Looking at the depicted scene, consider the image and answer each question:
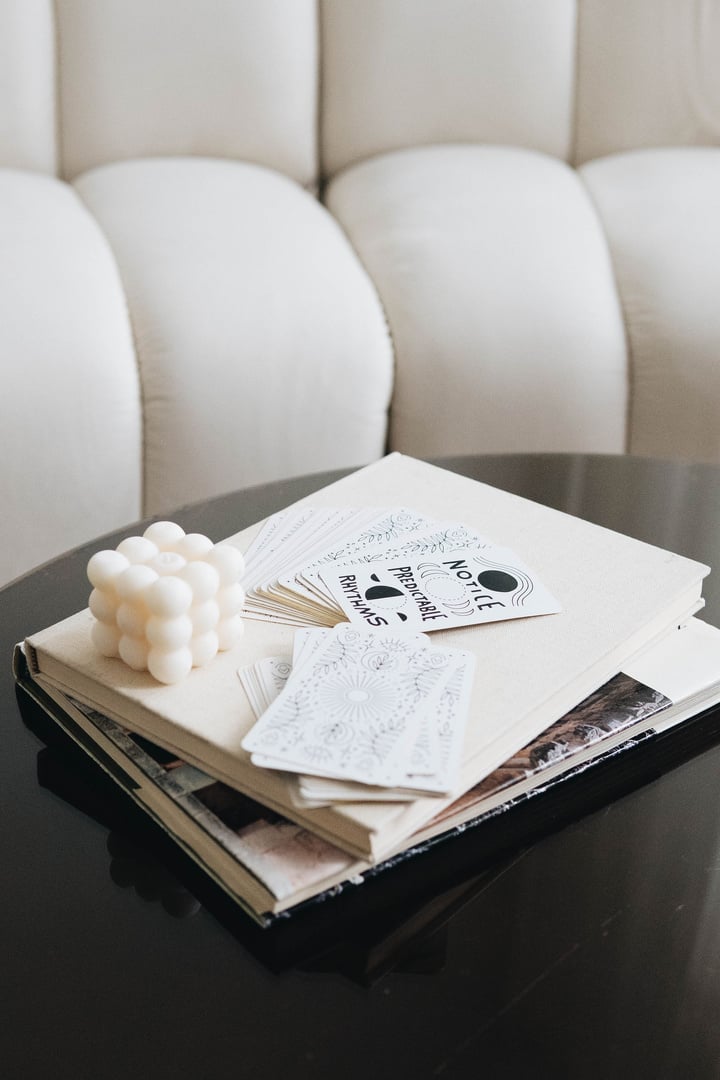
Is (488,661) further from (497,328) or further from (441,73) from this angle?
(441,73)

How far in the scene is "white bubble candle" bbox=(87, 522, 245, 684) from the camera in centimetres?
58

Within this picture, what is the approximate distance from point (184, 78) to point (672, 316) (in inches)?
34.9

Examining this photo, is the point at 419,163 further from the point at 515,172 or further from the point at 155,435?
the point at 155,435

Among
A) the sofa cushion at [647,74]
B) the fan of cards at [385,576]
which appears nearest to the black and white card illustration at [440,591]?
the fan of cards at [385,576]

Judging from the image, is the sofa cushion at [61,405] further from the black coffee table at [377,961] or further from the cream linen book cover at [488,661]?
the black coffee table at [377,961]

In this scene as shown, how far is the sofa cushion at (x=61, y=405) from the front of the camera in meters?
1.28

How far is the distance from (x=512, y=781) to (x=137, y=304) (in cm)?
106

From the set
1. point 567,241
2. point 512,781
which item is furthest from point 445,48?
point 512,781

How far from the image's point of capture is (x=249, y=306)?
145cm

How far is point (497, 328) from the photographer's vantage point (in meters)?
1.50

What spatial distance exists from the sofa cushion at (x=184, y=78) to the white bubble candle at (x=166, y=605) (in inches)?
54.3

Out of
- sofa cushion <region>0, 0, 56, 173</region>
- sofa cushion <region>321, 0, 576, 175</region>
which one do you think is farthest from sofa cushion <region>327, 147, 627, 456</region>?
sofa cushion <region>0, 0, 56, 173</region>

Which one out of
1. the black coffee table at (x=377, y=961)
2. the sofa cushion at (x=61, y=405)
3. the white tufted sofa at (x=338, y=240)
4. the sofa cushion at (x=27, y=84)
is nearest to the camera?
the black coffee table at (x=377, y=961)

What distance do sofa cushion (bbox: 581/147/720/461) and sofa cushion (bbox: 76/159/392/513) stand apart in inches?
14.8
